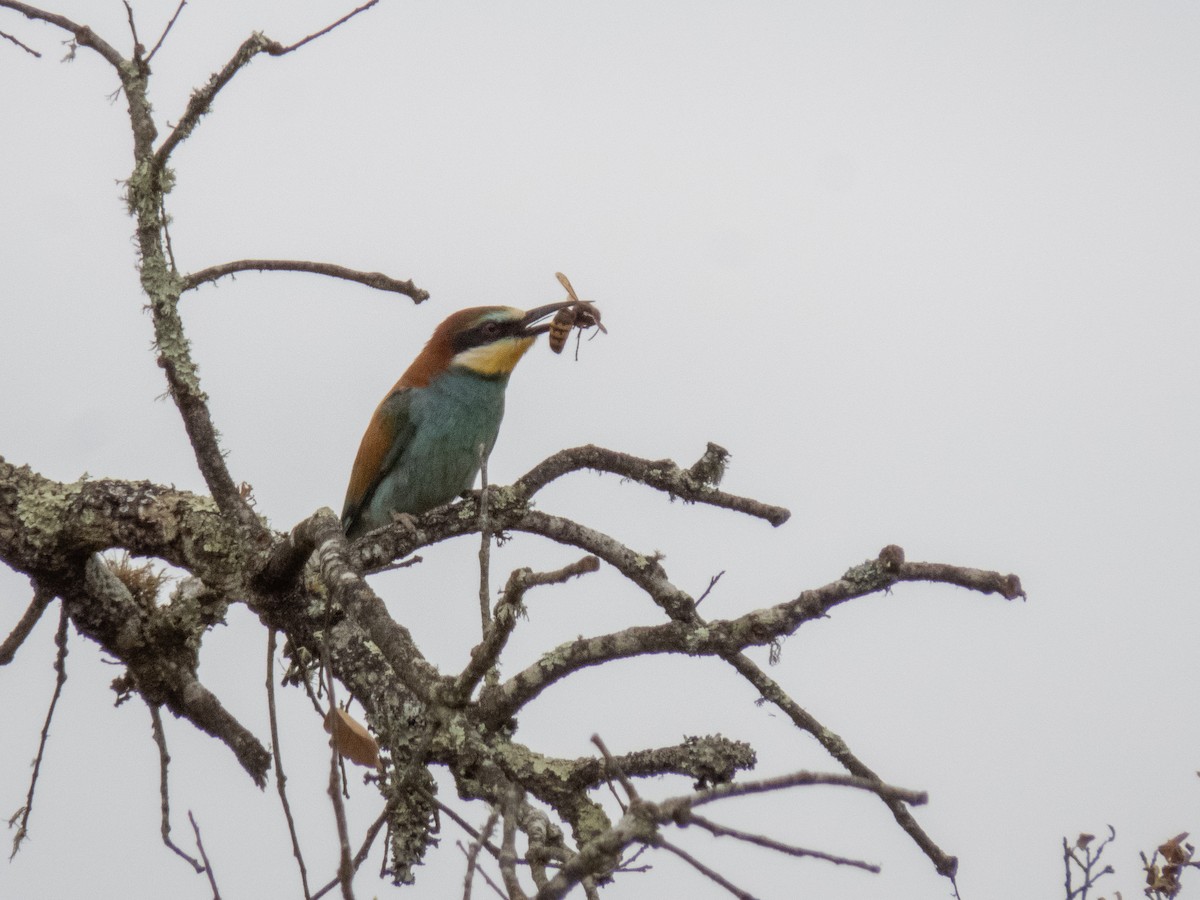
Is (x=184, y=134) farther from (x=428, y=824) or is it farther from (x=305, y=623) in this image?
(x=428, y=824)

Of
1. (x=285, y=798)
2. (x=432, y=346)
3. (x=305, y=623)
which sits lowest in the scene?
(x=285, y=798)

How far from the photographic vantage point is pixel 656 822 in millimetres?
1700

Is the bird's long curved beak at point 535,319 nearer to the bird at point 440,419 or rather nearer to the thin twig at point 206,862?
the bird at point 440,419

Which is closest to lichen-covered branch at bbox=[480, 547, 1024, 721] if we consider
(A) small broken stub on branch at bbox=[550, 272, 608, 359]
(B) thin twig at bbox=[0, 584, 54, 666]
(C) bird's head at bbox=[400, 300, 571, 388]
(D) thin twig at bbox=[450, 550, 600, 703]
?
→ (D) thin twig at bbox=[450, 550, 600, 703]

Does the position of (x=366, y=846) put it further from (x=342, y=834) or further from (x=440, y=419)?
(x=440, y=419)

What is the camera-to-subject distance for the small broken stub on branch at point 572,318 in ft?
19.0

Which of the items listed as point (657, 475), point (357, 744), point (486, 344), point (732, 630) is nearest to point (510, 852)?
point (732, 630)

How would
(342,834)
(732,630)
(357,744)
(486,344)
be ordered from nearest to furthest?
(342,834) → (732,630) → (357,744) → (486,344)

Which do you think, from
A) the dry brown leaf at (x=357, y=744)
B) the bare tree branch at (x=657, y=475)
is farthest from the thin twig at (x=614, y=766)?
the bare tree branch at (x=657, y=475)

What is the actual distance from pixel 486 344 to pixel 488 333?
0.18 feet

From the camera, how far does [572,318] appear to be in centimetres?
593

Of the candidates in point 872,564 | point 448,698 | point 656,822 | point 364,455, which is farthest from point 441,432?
point 656,822

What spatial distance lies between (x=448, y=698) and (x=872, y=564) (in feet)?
3.46

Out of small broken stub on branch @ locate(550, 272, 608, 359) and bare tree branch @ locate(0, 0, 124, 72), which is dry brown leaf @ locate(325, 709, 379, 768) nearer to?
bare tree branch @ locate(0, 0, 124, 72)
